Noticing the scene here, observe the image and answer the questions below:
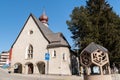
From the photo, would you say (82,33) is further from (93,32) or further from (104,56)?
(104,56)

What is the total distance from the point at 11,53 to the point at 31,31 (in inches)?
247

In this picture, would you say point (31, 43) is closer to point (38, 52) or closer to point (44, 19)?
point (38, 52)

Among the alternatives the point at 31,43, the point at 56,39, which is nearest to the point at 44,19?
the point at 31,43

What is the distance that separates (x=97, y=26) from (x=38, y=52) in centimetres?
1183

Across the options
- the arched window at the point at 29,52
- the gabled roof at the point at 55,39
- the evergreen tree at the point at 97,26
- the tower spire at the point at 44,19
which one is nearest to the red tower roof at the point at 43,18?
the tower spire at the point at 44,19

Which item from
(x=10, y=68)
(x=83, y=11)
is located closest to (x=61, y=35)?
(x=83, y=11)

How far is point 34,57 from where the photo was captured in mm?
39469

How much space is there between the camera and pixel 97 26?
35312mm

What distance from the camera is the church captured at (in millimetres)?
36875

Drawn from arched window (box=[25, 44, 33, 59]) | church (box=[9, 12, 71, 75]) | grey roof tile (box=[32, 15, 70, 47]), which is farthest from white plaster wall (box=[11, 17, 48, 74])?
grey roof tile (box=[32, 15, 70, 47])

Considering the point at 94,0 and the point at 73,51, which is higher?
the point at 94,0

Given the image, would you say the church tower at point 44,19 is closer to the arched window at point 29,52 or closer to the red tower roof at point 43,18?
the red tower roof at point 43,18

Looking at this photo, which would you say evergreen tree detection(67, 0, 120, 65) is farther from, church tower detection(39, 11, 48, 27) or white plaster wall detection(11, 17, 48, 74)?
church tower detection(39, 11, 48, 27)

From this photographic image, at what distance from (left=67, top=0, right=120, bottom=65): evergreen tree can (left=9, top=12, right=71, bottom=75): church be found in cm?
364
